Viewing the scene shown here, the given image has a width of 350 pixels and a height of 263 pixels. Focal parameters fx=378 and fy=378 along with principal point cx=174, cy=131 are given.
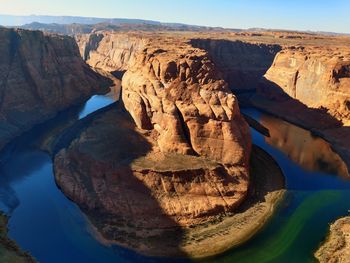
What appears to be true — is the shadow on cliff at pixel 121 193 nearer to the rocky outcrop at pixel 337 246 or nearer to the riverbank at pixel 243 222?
the riverbank at pixel 243 222

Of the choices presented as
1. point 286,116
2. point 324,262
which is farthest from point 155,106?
point 286,116

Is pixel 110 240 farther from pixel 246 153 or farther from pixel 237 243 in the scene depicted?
pixel 246 153

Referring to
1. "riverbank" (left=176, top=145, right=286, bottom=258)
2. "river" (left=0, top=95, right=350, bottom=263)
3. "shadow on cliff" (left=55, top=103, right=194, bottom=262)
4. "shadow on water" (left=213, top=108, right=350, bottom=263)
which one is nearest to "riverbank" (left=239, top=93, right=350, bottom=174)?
"river" (left=0, top=95, right=350, bottom=263)

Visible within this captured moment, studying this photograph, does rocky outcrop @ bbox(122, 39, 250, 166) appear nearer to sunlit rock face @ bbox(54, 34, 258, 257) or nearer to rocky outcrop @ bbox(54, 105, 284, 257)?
sunlit rock face @ bbox(54, 34, 258, 257)

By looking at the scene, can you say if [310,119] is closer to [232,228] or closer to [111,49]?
[232,228]

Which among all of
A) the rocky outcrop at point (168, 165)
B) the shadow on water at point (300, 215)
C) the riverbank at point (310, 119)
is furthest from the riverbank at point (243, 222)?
the riverbank at point (310, 119)

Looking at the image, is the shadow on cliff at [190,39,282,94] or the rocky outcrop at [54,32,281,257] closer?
the rocky outcrop at [54,32,281,257]
